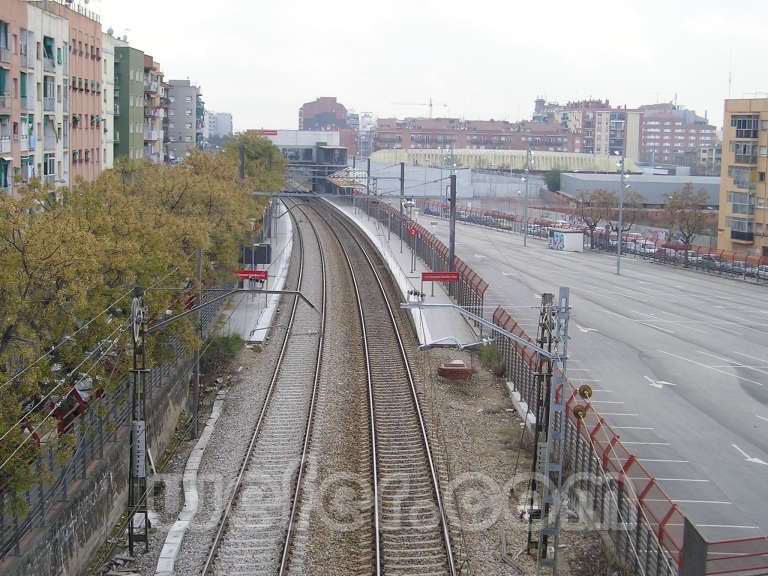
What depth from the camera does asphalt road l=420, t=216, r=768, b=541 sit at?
56.5 ft

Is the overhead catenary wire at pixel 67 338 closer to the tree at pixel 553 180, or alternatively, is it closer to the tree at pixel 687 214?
the tree at pixel 687 214

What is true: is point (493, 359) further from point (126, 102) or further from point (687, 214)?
point (126, 102)

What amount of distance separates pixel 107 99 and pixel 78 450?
47751mm

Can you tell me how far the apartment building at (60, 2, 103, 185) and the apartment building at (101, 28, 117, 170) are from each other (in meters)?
2.27

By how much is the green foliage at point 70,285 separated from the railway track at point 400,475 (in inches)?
199

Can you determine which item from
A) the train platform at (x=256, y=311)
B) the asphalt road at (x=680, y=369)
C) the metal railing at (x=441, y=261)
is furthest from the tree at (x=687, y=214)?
the train platform at (x=256, y=311)

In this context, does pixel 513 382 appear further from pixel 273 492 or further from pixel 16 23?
pixel 16 23

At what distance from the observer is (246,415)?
2164 centimetres

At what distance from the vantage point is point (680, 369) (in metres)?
26.9

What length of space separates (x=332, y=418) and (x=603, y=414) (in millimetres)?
6523

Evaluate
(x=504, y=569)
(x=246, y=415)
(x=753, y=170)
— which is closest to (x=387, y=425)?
(x=246, y=415)

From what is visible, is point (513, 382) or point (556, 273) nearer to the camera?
point (513, 382)

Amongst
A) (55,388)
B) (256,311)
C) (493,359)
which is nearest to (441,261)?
(256,311)

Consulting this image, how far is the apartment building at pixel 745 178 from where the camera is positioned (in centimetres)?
5903
